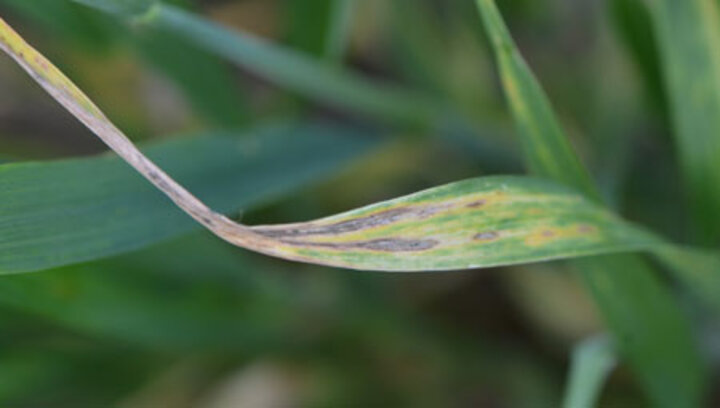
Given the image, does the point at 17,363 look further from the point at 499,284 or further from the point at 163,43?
the point at 499,284

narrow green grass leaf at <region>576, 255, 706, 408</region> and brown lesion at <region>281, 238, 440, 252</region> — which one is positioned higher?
brown lesion at <region>281, 238, 440, 252</region>

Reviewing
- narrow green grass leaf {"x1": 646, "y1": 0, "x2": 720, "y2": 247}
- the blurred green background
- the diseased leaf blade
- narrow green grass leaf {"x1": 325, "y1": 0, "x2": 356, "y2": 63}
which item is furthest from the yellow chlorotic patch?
narrow green grass leaf {"x1": 325, "y1": 0, "x2": 356, "y2": 63}

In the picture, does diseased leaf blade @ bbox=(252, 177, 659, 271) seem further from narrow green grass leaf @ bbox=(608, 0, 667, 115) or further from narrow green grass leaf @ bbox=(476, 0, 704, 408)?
narrow green grass leaf @ bbox=(608, 0, 667, 115)

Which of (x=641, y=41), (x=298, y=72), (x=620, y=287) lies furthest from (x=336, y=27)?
(x=620, y=287)

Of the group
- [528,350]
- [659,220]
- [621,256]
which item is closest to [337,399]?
[528,350]

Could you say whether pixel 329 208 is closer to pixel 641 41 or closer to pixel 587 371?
pixel 641 41

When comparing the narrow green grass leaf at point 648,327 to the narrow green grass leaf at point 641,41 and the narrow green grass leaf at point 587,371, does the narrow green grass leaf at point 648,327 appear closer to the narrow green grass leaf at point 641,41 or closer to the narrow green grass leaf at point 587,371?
the narrow green grass leaf at point 587,371

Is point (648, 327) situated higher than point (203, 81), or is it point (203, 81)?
point (203, 81)
